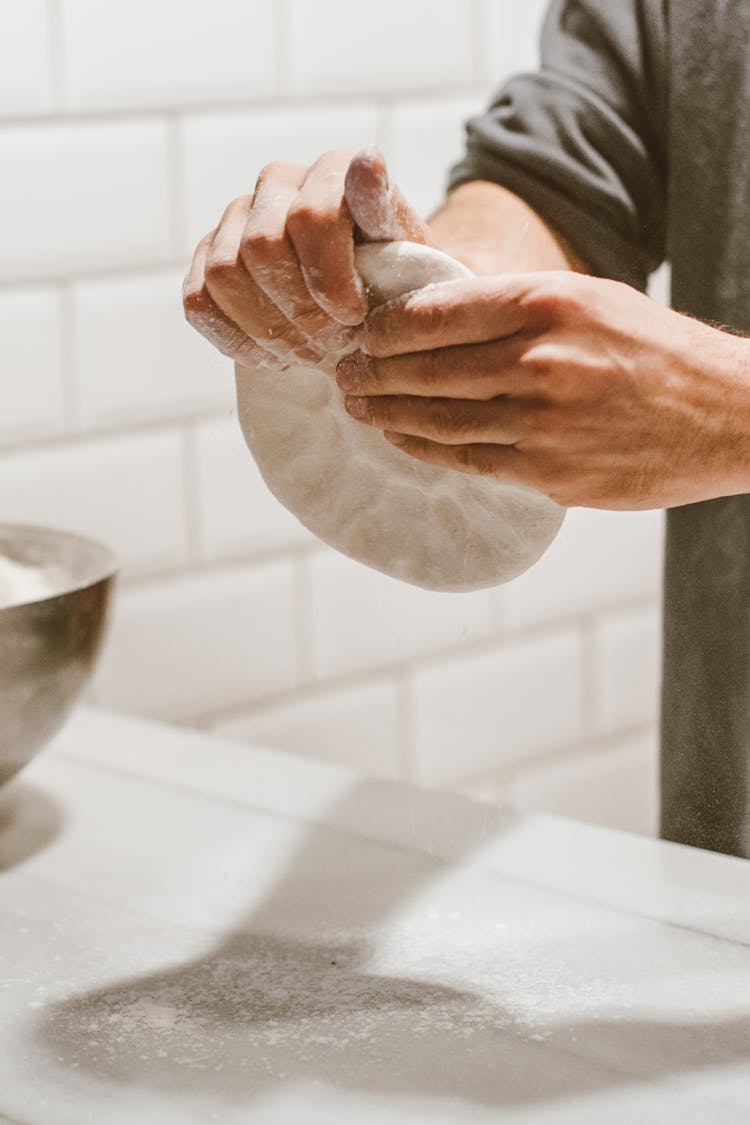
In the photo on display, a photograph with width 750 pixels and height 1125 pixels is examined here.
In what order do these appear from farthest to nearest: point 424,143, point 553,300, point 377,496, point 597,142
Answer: point 424,143, point 597,142, point 377,496, point 553,300

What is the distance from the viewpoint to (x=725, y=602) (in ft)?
2.52

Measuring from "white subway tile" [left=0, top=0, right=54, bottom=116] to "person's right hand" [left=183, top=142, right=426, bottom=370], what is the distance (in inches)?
14.3

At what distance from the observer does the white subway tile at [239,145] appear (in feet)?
3.15

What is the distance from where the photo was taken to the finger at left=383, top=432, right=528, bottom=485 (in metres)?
0.51

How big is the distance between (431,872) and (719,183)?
402mm

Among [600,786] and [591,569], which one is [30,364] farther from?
[600,786]

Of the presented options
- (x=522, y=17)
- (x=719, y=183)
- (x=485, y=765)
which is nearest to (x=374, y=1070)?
(x=719, y=183)

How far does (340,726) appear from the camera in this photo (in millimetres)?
1085

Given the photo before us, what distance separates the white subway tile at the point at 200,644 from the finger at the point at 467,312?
523 mm

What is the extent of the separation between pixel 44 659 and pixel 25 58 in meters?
0.40

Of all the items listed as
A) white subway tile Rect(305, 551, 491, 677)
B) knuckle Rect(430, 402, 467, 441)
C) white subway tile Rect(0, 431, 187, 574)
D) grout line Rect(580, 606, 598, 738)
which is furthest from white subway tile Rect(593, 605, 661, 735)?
knuckle Rect(430, 402, 467, 441)

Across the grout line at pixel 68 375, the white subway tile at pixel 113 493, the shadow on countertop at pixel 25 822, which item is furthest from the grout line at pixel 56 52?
the shadow on countertop at pixel 25 822

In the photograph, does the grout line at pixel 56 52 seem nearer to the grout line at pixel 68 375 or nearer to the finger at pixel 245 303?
the grout line at pixel 68 375

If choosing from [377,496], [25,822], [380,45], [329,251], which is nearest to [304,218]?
[329,251]
